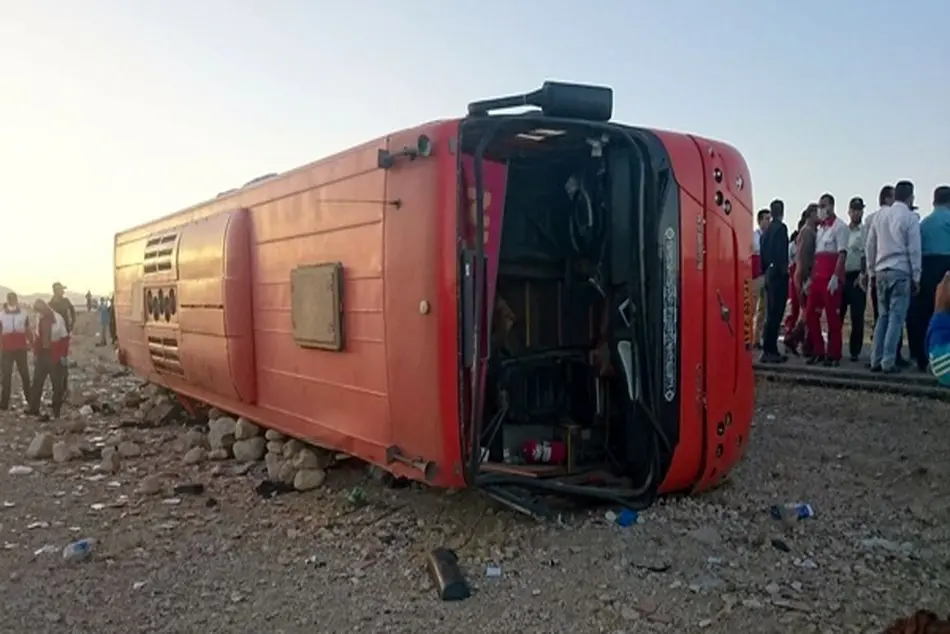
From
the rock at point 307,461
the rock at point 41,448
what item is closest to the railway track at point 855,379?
the rock at point 307,461

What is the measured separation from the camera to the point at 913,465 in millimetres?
5367

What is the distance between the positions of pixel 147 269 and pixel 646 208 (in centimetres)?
597

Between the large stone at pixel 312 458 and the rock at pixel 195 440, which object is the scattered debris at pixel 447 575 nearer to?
the large stone at pixel 312 458

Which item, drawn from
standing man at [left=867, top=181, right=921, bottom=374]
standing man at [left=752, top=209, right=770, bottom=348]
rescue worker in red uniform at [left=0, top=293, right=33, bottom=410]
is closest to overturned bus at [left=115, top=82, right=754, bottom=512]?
standing man at [left=867, top=181, right=921, bottom=374]

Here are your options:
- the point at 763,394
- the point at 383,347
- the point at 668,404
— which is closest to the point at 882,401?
the point at 763,394

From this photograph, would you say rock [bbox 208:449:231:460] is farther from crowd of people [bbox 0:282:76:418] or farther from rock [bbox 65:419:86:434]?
crowd of people [bbox 0:282:76:418]

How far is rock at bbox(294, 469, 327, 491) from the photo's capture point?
5555mm

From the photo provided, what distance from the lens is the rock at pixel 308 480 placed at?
18.2 ft

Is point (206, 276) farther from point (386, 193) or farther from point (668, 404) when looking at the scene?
point (668, 404)

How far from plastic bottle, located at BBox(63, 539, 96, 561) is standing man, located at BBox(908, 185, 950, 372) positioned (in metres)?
7.20

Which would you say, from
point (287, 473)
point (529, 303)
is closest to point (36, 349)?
point (287, 473)

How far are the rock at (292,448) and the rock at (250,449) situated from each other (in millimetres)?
554

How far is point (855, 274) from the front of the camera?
9523 mm

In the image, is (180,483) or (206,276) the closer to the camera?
(180,483)
